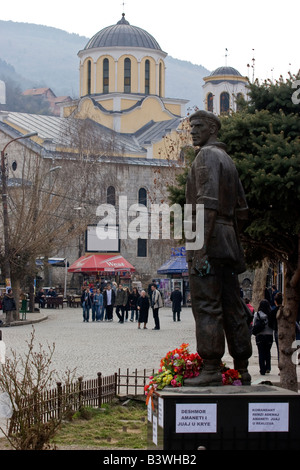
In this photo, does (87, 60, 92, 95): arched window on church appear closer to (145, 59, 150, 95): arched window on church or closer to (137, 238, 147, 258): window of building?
(145, 59, 150, 95): arched window on church

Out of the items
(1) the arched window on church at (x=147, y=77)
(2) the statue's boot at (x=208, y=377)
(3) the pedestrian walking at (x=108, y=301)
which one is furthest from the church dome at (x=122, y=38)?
(2) the statue's boot at (x=208, y=377)

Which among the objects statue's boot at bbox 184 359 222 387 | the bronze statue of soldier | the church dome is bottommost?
statue's boot at bbox 184 359 222 387

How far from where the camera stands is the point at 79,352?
2036 cm

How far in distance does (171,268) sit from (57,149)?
19858 millimetres

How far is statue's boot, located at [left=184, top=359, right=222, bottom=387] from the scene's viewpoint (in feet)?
26.2

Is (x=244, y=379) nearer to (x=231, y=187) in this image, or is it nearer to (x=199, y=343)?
(x=199, y=343)

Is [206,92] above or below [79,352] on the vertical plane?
above

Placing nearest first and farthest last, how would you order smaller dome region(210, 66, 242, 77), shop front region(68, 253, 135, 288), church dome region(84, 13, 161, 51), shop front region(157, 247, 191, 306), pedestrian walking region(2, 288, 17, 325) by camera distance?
pedestrian walking region(2, 288, 17, 325) < shop front region(157, 247, 191, 306) < shop front region(68, 253, 135, 288) < church dome region(84, 13, 161, 51) < smaller dome region(210, 66, 242, 77)

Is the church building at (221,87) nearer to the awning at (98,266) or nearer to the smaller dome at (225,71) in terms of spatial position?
the smaller dome at (225,71)

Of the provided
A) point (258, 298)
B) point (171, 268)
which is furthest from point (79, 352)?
point (171, 268)

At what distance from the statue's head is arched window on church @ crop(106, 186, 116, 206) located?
5443 cm

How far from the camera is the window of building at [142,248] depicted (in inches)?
2613

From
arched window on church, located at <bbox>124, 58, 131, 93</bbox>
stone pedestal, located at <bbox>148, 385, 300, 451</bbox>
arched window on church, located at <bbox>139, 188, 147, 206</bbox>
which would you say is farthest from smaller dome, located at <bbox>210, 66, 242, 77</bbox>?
stone pedestal, located at <bbox>148, 385, 300, 451</bbox>

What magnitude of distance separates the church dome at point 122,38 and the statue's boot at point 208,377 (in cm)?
6499
